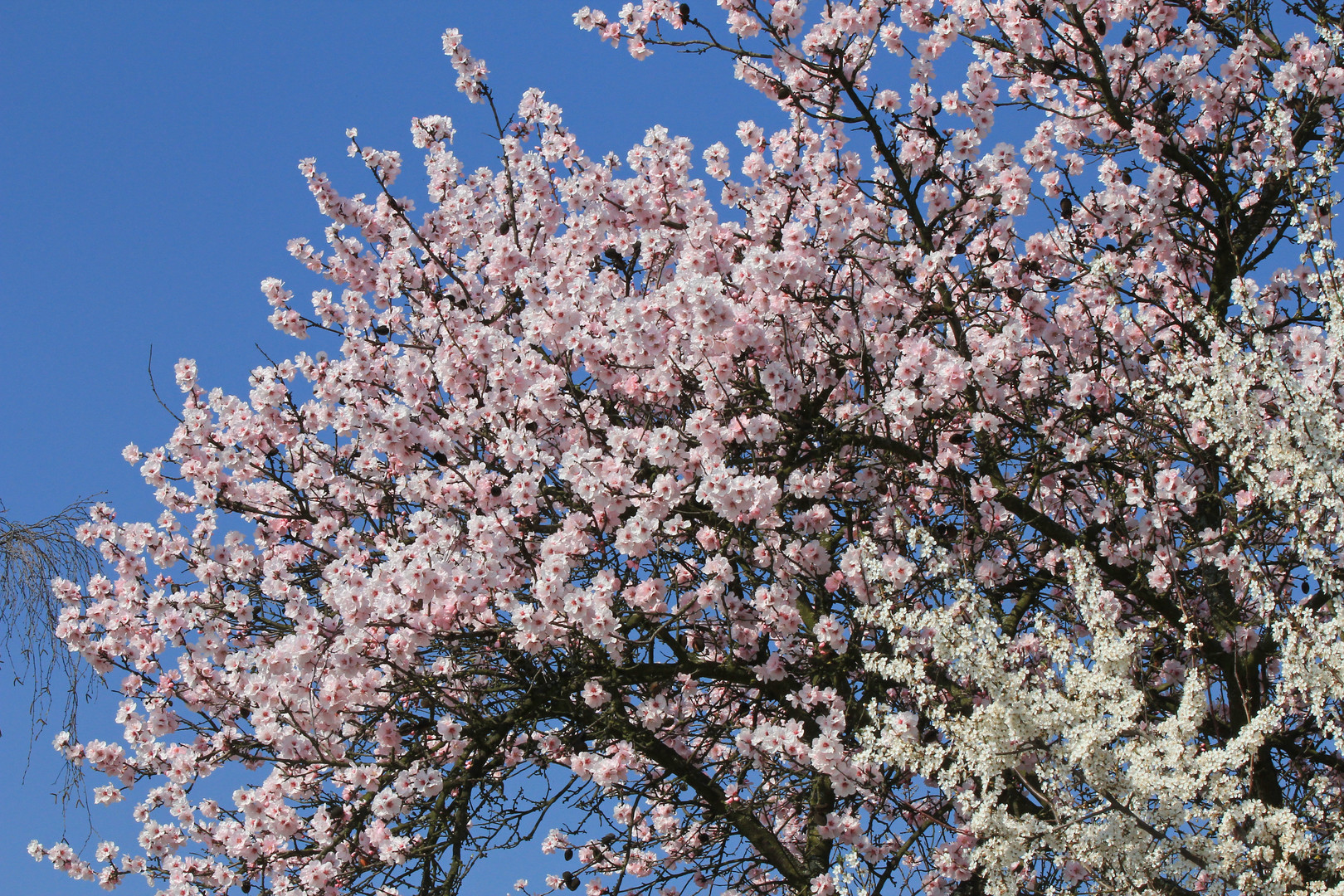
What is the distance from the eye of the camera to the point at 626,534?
21.2ft

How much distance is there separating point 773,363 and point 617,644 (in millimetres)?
1930

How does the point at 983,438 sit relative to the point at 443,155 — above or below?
below

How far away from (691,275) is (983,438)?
7.34ft

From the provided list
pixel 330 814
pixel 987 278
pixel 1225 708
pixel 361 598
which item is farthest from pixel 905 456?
pixel 330 814

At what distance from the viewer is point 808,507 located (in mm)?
7652

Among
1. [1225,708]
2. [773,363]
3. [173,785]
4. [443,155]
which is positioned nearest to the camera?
[773,363]

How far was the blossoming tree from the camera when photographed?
5.36m

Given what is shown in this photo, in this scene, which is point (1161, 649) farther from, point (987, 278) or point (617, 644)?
point (617, 644)

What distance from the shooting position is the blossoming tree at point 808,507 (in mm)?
5355

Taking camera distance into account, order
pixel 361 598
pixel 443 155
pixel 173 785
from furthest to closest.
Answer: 1. pixel 443 155
2. pixel 173 785
3. pixel 361 598

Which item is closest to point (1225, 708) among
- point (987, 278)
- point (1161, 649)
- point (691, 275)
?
point (1161, 649)

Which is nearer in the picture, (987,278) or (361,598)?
(361,598)

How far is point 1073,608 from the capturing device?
762 centimetres

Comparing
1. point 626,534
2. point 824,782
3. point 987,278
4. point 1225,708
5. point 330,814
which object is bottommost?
point 1225,708
